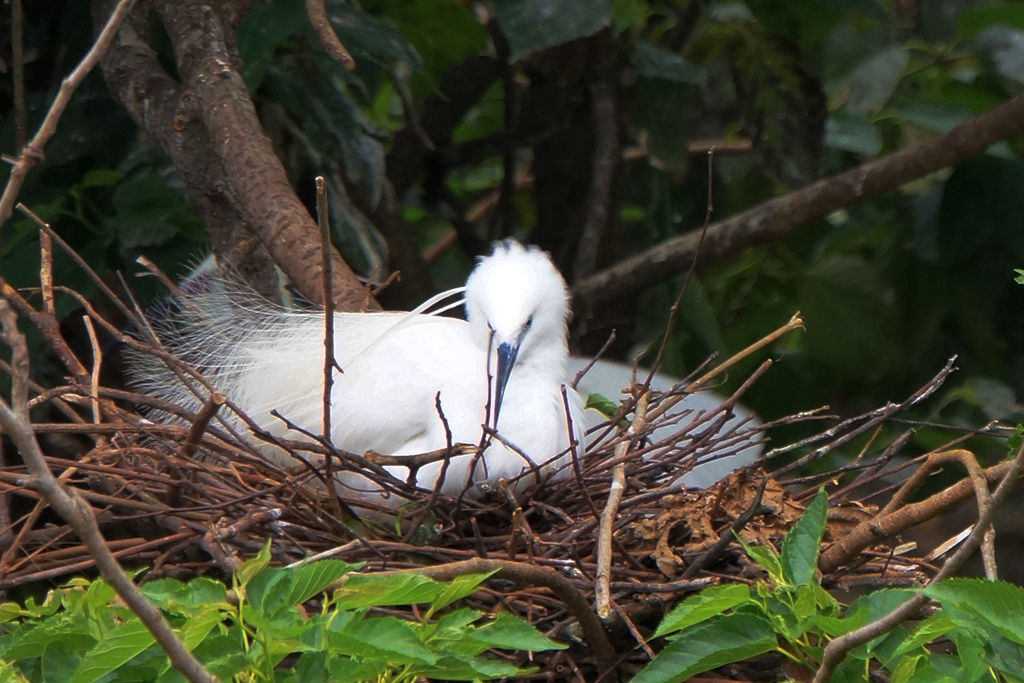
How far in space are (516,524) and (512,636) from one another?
35 centimetres

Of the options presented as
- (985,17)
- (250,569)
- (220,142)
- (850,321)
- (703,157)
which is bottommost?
(850,321)

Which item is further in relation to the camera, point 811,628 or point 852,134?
point 852,134

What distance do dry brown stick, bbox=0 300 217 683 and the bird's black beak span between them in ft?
3.68

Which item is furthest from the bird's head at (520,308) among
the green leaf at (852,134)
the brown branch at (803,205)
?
the green leaf at (852,134)

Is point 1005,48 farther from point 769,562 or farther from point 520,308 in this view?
point 769,562

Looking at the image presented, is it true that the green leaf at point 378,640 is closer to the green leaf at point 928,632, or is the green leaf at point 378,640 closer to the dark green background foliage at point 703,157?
the green leaf at point 928,632

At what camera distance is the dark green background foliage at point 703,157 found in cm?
289

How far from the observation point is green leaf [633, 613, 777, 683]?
1475mm

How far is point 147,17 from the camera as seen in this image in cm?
288

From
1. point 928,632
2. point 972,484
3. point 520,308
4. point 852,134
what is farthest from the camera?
point 852,134

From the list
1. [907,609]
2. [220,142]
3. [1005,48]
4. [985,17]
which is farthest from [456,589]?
[985,17]

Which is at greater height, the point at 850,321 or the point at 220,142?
the point at 220,142

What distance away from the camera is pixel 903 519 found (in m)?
1.71

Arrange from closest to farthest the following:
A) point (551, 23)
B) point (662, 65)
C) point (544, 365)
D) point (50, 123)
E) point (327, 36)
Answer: point (50, 123), point (327, 36), point (544, 365), point (551, 23), point (662, 65)
